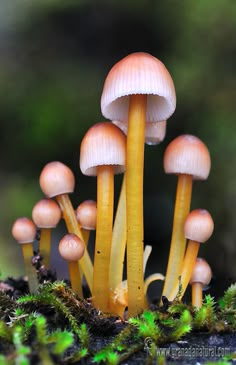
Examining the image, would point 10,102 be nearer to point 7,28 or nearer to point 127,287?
point 7,28

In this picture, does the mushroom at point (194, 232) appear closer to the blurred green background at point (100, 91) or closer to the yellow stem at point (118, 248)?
the yellow stem at point (118, 248)

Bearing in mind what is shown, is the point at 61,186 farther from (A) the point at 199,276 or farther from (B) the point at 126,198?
(A) the point at 199,276

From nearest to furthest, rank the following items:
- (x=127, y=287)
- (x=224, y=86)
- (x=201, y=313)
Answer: (x=201, y=313)
(x=127, y=287)
(x=224, y=86)

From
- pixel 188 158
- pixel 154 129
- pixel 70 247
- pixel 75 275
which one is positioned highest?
pixel 154 129

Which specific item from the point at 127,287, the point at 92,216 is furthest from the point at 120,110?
the point at 127,287

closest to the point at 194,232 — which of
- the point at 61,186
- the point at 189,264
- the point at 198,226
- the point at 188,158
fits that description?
the point at 198,226

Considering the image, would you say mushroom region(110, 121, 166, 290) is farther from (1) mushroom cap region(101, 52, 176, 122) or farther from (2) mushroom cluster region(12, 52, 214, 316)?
(1) mushroom cap region(101, 52, 176, 122)

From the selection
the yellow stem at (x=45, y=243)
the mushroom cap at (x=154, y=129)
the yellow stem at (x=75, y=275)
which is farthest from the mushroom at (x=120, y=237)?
the yellow stem at (x=45, y=243)
